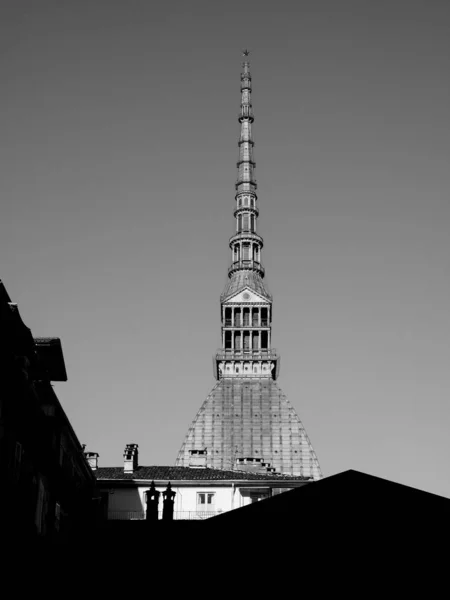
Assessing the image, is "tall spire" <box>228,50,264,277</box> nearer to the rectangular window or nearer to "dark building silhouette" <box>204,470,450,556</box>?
the rectangular window

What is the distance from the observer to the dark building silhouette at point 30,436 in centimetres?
2584

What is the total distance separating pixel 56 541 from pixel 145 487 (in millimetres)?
45242

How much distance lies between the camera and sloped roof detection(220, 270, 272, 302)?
13212 cm

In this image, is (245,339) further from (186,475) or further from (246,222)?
(186,475)

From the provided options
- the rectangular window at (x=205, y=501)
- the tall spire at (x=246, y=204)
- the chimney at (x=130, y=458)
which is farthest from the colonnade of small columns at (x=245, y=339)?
the rectangular window at (x=205, y=501)

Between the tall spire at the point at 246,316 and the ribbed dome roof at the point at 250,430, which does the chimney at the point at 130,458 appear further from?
the tall spire at the point at 246,316

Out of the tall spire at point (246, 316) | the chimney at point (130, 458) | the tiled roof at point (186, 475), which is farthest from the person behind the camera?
the tall spire at point (246, 316)

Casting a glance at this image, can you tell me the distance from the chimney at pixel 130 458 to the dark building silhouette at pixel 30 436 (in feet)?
80.9

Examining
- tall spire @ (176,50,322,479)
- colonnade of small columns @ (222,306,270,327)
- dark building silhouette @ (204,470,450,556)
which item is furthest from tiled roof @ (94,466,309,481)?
colonnade of small columns @ (222,306,270,327)

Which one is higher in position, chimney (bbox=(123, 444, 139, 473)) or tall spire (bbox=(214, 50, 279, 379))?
tall spire (bbox=(214, 50, 279, 379))

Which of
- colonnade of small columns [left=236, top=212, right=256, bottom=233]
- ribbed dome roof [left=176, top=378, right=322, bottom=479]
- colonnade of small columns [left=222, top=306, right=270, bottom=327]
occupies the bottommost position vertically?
ribbed dome roof [left=176, top=378, right=322, bottom=479]

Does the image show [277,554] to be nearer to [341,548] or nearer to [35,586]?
[341,548]

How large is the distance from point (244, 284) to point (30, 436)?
4142 inches

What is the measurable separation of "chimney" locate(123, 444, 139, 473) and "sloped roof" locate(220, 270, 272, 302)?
219 feet
